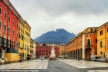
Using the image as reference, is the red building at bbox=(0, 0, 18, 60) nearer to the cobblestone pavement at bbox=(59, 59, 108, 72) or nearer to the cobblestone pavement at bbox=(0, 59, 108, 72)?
the cobblestone pavement at bbox=(0, 59, 108, 72)

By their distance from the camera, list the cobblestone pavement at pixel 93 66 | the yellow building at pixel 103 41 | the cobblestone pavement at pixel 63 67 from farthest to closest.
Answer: the yellow building at pixel 103 41 → the cobblestone pavement at pixel 63 67 → the cobblestone pavement at pixel 93 66

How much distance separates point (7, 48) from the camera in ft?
153

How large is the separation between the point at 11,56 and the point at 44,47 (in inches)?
4475

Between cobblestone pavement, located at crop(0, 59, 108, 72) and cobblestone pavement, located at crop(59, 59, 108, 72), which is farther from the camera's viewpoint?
cobblestone pavement, located at crop(0, 59, 108, 72)

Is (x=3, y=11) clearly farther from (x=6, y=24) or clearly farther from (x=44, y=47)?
(x=44, y=47)

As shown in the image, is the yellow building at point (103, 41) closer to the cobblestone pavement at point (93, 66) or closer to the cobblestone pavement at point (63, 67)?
the cobblestone pavement at point (93, 66)

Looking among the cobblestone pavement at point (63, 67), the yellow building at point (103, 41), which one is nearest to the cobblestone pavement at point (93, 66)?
the cobblestone pavement at point (63, 67)

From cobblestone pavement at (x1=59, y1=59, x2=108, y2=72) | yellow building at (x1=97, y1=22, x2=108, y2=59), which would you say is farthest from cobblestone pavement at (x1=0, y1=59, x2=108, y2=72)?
yellow building at (x1=97, y1=22, x2=108, y2=59)

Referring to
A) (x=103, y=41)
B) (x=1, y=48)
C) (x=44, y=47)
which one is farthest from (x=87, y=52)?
(x=44, y=47)

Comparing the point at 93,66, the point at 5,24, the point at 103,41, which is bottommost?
the point at 93,66

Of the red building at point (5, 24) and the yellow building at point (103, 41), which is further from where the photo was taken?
the yellow building at point (103, 41)

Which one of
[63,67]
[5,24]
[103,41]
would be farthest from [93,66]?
[103,41]

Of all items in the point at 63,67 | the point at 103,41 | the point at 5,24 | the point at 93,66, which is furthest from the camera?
the point at 103,41

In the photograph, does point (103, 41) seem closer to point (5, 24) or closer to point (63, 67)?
point (5, 24)
